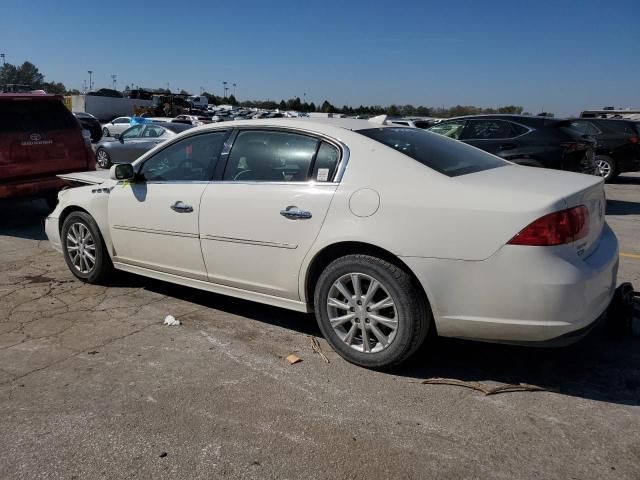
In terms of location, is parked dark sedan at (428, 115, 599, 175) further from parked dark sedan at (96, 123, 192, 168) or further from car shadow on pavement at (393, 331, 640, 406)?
parked dark sedan at (96, 123, 192, 168)

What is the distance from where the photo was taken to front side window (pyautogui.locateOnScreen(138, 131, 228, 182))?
14.4 ft

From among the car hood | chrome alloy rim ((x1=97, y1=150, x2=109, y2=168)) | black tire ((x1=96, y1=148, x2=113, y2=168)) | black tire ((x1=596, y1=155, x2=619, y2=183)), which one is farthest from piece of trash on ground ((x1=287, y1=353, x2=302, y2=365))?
chrome alloy rim ((x1=97, y1=150, x2=109, y2=168))

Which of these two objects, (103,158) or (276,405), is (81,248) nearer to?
(276,405)

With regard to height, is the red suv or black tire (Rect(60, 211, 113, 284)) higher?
the red suv

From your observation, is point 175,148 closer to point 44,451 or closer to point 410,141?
point 410,141

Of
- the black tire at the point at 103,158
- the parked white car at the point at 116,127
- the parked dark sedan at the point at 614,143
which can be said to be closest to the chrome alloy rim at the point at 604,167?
the parked dark sedan at the point at 614,143

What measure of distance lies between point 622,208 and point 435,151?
306 inches

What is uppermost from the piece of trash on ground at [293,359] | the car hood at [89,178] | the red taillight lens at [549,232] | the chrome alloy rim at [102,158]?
the red taillight lens at [549,232]

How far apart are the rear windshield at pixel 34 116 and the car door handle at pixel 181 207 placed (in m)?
4.63

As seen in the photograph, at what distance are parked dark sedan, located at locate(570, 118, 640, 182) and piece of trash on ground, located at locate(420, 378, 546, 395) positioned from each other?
11.7 metres

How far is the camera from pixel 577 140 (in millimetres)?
8984

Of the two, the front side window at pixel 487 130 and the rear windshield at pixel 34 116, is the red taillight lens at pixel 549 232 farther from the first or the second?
the rear windshield at pixel 34 116

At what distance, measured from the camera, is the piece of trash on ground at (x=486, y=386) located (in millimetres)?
3328

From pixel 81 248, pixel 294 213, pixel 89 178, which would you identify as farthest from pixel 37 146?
pixel 294 213
